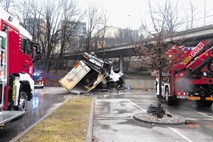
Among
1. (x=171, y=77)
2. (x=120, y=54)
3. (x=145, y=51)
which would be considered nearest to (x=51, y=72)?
(x=120, y=54)

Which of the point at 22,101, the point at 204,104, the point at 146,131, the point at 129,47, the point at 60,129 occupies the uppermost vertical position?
the point at 129,47

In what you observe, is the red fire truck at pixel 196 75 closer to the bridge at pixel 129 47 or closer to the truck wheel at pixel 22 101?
the truck wheel at pixel 22 101

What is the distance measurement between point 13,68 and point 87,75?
17.5 m

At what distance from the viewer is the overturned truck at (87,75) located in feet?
84.3

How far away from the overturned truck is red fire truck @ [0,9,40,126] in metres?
12.5

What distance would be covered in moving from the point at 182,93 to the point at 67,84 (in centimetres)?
1227

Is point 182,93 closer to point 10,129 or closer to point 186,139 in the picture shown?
point 186,139

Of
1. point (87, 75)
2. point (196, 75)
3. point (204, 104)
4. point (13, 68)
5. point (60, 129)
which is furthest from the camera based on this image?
point (87, 75)

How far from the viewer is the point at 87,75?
2777 centimetres

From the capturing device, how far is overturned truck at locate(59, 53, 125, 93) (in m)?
25.7

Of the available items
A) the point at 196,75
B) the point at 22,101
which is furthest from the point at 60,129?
the point at 196,75

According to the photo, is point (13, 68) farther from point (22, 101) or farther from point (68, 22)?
point (68, 22)

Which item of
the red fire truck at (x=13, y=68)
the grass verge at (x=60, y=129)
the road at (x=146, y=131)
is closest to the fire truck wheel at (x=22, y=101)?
the red fire truck at (x=13, y=68)

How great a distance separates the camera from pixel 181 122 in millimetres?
11062
